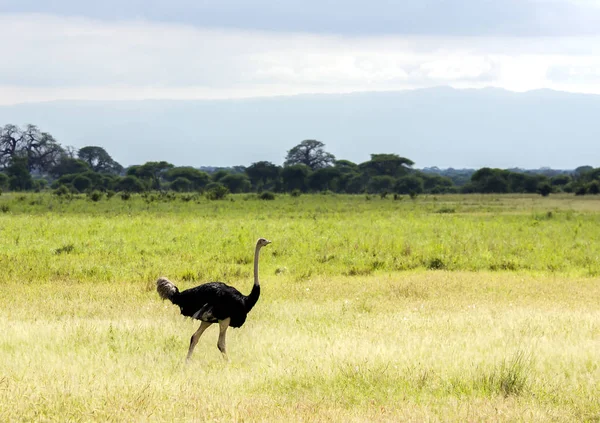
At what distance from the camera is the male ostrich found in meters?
9.02

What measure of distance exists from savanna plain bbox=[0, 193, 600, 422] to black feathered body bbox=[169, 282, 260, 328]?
0.58 meters

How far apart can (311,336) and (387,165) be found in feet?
326

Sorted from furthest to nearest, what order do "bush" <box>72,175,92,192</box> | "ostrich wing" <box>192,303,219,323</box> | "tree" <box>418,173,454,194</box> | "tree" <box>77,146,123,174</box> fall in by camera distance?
"tree" <box>77,146,123,174</box>, "tree" <box>418,173,454,194</box>, "bush" <box>72,175,92,192</box>, "ostrich wing" <box>192,303,219,323</box>

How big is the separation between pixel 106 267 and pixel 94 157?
457 feet

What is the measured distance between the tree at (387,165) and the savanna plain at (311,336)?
281ft

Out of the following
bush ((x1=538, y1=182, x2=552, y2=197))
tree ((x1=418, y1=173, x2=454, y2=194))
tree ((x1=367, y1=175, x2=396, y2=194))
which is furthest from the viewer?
tree ((x1=418, y1=173, x2=454, y2=194))

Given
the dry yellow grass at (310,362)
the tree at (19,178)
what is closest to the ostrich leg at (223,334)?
the dry yellow grass at (310,362)

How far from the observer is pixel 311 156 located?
138 m

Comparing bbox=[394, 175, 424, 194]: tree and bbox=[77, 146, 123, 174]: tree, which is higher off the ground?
bbox=[77, 146, 123, 174]: tree

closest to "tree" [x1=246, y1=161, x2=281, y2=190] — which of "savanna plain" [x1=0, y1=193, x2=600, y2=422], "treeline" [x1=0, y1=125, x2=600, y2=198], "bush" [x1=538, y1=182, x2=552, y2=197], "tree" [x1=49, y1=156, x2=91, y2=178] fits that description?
"treeline" [x1=0, y1=125, x2=600, y2=198]

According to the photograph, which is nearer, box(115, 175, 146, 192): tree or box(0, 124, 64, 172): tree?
box(115, 175, 146, 192): tree

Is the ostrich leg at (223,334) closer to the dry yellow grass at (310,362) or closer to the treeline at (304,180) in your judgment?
the dry yellow grass at (310,362)

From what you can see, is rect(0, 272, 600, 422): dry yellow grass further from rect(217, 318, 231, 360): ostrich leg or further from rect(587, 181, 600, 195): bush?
rect(587, 181, 600, 195): bush

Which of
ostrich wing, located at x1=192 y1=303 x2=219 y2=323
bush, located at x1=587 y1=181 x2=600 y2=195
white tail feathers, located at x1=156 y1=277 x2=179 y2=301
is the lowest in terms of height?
ostrich wing, located at x1=192 y1=303 x2=219 y2=323
